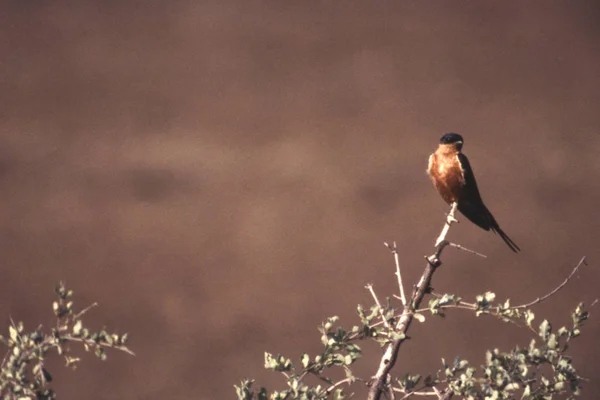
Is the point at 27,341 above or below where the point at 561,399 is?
above

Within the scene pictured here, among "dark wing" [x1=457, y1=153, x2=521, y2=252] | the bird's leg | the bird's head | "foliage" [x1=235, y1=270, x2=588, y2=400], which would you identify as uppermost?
the bird's head

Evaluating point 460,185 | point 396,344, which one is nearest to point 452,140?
point 460,185

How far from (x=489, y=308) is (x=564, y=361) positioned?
18 cm

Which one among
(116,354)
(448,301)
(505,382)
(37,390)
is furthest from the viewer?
(116,354)

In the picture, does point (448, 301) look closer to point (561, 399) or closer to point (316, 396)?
point (316, 396)

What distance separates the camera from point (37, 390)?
1188 millimetres

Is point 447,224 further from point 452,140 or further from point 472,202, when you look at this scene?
point 452,140

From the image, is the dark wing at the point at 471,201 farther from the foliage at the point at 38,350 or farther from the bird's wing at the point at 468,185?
the foliage at the point at 38,350

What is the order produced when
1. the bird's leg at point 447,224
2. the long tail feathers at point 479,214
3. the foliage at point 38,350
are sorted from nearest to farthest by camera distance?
1. the foliage at point 38,350
2. the bird's leg at point 447,224
3. the long tail feathers at point 479,214

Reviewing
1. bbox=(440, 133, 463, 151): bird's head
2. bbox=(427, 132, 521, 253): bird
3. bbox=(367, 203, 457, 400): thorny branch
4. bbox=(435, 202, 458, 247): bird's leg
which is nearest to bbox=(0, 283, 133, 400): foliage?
bbox=(367, 203, 457, 400): thorny branch

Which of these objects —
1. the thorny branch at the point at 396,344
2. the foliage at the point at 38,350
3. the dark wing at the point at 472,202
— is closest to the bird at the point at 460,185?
the dark wing at the point at 472,202

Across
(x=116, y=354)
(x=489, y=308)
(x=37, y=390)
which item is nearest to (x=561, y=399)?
(x=116, y=354)

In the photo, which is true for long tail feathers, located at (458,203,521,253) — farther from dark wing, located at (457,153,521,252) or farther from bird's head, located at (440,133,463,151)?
bird's head, located at (440,133,463,151)

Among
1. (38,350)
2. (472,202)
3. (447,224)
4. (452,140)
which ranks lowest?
(38,350)
